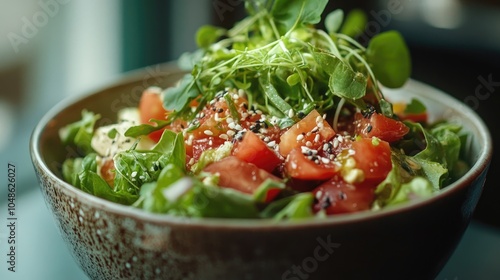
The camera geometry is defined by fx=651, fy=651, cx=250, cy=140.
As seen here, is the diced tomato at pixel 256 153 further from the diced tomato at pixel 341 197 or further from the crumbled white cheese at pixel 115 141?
the crumbled white cheese at pixel 115 141

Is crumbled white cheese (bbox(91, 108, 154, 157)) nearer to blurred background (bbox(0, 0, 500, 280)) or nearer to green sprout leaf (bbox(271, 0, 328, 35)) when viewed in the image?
green sprout leaf (bbox(271, 0, 328, 35))

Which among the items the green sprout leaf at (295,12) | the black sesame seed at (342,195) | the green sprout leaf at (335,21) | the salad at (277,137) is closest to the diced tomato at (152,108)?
the salad at (277,137)

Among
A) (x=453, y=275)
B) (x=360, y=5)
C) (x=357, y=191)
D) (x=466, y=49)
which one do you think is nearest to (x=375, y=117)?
(x=357, y=191)

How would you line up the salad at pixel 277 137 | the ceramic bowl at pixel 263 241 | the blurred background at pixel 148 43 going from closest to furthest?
the ceramic bowl at pixel 263 241 < the salad at pixel 277 137 < the blurred background at pixel 148 43

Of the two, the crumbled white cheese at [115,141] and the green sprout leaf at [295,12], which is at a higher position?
A: the green sprout leaf at [295,12]

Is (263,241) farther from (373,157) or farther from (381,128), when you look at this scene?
(381,128)

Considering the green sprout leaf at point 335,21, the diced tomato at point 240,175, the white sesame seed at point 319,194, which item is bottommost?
the white sesame seed at point 319,194

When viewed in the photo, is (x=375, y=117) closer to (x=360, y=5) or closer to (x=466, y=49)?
(x=466, y=49)

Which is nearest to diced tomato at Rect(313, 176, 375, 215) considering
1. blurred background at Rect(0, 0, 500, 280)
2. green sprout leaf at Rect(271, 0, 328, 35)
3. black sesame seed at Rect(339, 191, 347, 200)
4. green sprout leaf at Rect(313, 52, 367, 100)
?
black sesame seed at Rect(339, 191, 347, 200)

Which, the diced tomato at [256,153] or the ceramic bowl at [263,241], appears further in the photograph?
the diced tomato at [256,153]
